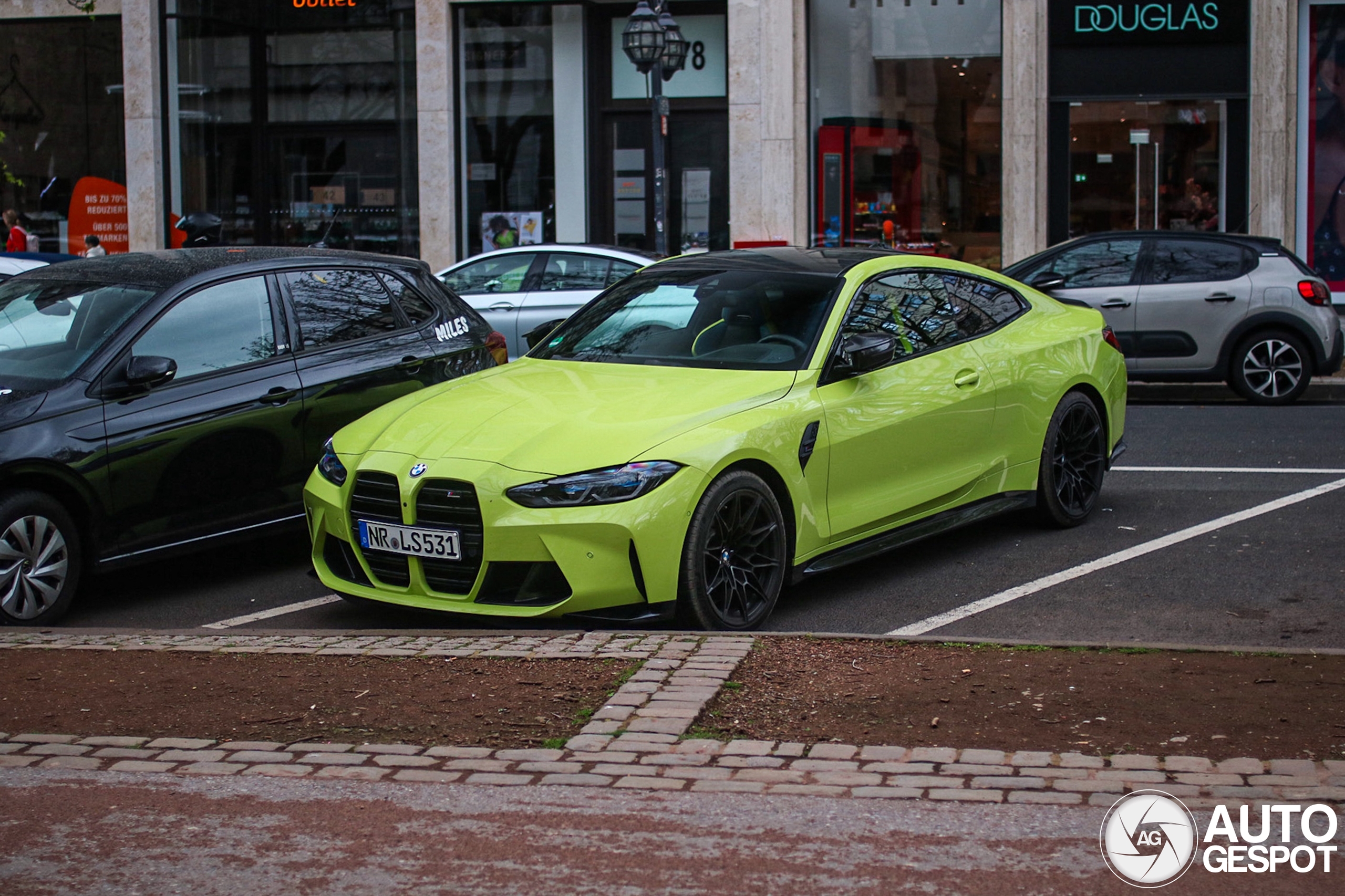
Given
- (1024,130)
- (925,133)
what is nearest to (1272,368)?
(1024,130)

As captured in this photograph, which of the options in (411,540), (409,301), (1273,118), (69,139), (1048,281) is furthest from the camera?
(69,139)

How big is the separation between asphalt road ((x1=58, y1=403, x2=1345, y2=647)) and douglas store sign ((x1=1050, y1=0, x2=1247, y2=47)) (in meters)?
11.8

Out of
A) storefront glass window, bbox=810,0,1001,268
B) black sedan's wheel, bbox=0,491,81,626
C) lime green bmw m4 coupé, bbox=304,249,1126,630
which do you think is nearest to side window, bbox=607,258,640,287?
storefront glass window, bbox=810,0,1001,268

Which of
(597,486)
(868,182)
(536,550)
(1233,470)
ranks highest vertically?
(868,182)

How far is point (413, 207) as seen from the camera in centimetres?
2281

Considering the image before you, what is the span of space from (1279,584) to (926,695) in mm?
2818

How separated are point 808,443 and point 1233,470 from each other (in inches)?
196

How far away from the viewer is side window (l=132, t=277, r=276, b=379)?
24.9ft

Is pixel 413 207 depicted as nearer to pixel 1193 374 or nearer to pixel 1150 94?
pixel 1150 94

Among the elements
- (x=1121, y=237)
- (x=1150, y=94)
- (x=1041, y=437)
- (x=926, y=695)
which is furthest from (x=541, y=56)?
(x=926, y=695)

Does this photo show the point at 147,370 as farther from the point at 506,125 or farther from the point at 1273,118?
the point at 1273,118

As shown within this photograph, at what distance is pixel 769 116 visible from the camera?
21.2m

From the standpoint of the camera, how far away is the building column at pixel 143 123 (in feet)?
75.8

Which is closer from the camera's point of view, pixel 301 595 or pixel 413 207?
pixel 301 595
